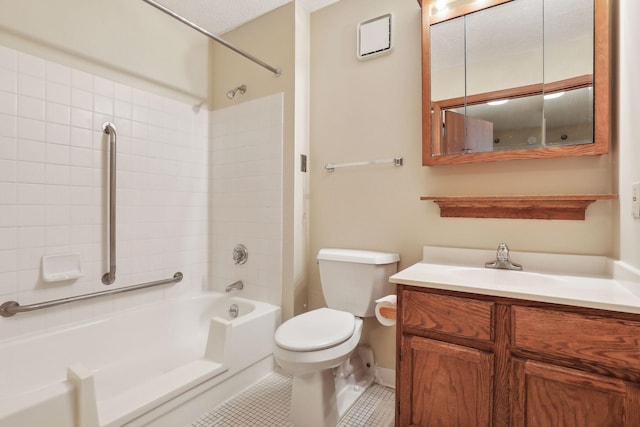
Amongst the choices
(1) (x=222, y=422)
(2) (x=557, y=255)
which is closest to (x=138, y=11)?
(1) (x=222, y=422)

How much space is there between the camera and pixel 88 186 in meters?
1.84

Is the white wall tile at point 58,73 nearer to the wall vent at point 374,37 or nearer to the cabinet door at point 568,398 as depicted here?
the wall vent at point 374,37

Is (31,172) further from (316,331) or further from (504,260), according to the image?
(504,260)

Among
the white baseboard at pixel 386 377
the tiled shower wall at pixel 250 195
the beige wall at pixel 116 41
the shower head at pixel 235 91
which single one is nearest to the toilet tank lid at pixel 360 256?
the tiled shower wall at pixel 250 195

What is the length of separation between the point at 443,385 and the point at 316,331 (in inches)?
23.2

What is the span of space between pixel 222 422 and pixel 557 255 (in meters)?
1.77

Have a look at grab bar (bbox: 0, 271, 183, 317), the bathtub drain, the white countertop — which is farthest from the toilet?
grab bar (bbox: 0, 271, 183, 317)

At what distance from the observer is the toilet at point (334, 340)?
4.72 ft

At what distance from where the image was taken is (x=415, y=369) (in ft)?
4.31

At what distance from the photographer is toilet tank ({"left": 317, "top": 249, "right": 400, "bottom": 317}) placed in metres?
1.76

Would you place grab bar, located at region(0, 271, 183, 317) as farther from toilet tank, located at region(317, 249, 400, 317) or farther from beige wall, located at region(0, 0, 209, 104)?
beige wall, located at region(0, 0, 209, 104)

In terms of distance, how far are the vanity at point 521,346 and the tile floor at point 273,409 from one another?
34 cm

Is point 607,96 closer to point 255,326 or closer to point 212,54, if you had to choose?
point 255,326

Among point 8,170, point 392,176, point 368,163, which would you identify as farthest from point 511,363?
point 8,170
